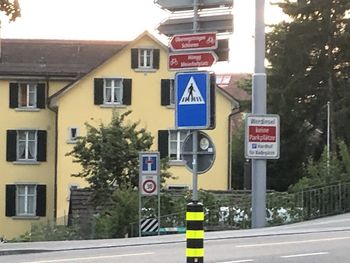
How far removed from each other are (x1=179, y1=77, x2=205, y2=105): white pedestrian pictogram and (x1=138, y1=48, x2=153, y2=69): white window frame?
3888cm

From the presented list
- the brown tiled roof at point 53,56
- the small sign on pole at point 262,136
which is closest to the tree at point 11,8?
the small sign on pole at point 262,136

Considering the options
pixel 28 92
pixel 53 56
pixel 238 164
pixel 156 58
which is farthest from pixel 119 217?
pixel 238 164

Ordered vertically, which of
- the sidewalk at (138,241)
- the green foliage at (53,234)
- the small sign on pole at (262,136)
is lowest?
Result: the green foliage at (53,234)

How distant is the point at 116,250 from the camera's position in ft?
63.2

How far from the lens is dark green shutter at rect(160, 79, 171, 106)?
5025cm

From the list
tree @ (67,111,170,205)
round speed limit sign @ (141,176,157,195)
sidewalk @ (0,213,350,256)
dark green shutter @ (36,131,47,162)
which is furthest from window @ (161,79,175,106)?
sidewalk @ (0,213,350,256)

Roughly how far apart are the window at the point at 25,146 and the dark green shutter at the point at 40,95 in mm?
1472

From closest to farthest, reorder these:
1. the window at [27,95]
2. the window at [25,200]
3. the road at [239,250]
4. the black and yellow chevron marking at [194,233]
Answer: the black and yellow chevron marking at [194,233] → the road at [239,250] → the window at [25,200] → the window at [27,95]

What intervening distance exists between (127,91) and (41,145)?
18.9ft

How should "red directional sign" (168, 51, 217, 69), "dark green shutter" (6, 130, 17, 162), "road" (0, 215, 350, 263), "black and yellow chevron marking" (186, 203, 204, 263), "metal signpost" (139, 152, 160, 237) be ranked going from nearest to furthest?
"black and yellow chevron marking" (186, 203, 204, 263) → "red directional sign" (168, 51, 217, 69) → "road" (0, 215, 350, 263) → "metal signpost" (139, 152, 160, 237) → "dark green shutter" (6, 130, 17, 162)

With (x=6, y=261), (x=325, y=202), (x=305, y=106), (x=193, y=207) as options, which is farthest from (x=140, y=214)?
(x=305, y=106)

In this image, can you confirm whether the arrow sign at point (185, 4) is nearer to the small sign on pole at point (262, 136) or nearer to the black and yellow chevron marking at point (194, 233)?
the black and yellow chevron marking at point (194, 233)

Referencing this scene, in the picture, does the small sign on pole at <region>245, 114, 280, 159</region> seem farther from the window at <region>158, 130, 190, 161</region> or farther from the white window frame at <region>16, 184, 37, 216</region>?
the white window frame at <region>16, 184, 37, 216</region>

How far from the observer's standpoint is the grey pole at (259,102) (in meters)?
24.0
